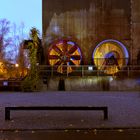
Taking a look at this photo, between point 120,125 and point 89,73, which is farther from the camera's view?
point 89,73

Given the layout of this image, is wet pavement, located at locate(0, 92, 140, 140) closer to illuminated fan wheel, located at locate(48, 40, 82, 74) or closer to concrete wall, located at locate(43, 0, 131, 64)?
illuminated fan wheel, located at locate(48, 40, 82, 74)

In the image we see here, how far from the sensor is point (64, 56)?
39094 millimetres

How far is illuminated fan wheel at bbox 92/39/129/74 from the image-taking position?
39250mm

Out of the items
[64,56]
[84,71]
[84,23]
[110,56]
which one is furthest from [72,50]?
[110,56]

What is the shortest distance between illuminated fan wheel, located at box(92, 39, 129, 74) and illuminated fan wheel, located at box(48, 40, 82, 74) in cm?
185

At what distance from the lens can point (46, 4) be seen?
40188mm

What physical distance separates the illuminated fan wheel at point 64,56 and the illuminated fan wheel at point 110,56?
1847 millimetres

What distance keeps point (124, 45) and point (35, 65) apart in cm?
921

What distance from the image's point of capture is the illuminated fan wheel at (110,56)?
39.2 m

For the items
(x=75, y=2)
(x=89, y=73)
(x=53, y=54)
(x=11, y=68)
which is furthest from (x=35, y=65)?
(x=11, y=68)

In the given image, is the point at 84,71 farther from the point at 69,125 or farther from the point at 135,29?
the point at 69,125

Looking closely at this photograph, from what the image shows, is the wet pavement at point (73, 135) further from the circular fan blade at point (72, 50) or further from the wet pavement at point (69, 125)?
the circular fan blade at point (72, 50)

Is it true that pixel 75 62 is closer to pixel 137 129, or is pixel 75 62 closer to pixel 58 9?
pixel 58 9

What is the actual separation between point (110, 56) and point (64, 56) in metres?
4.52
